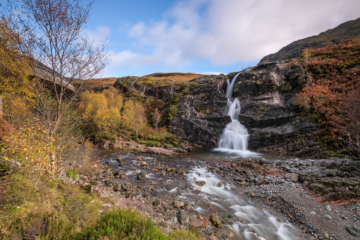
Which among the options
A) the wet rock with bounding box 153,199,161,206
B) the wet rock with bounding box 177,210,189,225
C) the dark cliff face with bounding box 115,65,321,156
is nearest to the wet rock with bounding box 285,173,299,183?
the wet rock with bounding box 177,210,189,225

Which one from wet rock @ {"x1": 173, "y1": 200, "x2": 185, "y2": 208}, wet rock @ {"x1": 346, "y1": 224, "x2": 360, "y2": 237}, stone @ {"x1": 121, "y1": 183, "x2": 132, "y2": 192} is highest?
stone @ {"x1": 121, "y1": 183, "x2": 132, "y2": 192}

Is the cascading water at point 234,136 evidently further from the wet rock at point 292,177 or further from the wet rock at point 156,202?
the wet rock at point 156,202

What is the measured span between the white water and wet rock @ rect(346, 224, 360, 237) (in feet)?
6.52

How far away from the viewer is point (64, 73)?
7.46m

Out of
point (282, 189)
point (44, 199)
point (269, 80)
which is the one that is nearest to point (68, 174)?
point (44, 199)

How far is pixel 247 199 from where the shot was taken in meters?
9.78

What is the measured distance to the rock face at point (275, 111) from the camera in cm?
2097

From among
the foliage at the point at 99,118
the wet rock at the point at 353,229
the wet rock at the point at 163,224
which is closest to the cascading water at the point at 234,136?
the wet rock at the point at 353,229

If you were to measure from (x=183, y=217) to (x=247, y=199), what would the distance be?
15.5 feet

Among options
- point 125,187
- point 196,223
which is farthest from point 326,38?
point 125,187

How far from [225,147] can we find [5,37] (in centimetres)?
2619

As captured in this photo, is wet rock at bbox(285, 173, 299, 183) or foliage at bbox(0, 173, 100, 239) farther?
wet rock at bbox(285, 173, 299, 183)

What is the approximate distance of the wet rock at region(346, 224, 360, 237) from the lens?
21.4 ft

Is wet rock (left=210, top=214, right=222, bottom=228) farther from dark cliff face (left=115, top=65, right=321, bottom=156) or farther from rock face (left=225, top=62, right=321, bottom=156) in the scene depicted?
rock face (left=225, top=62, right=321, bottom=156)
